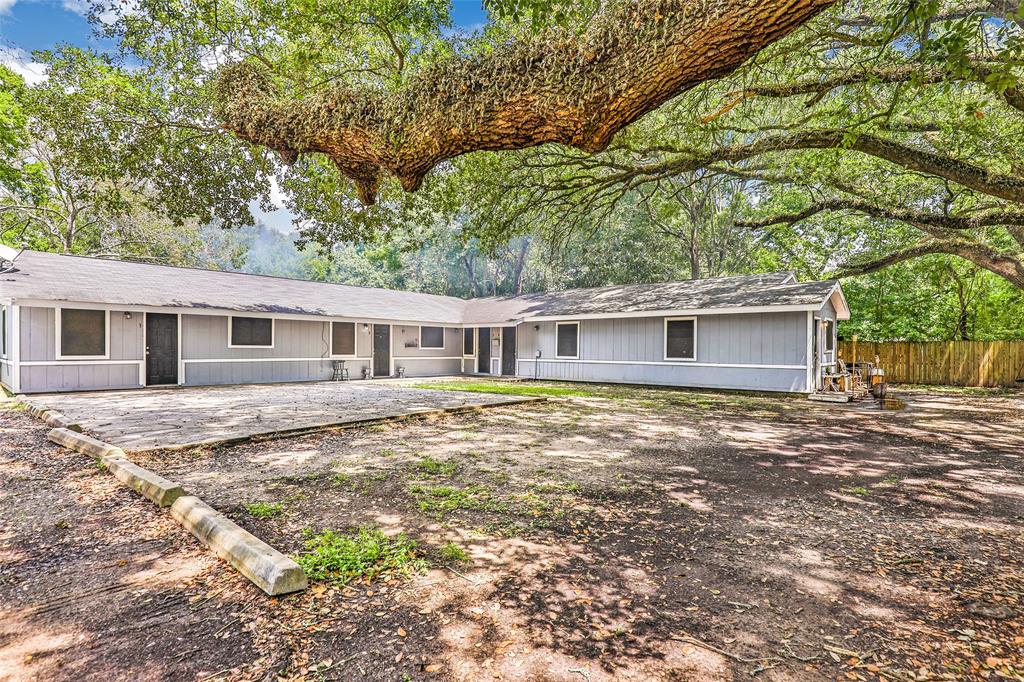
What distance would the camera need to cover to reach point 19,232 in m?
23.2

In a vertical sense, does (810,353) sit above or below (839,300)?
below

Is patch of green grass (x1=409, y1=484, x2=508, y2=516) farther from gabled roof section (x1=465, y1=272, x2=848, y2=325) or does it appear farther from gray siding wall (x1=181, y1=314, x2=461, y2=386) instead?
gray siding wall (x1=181, y1=314, x2=461, y2=386)

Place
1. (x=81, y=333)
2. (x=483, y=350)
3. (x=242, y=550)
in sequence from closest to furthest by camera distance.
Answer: (x=242, y=550)
(x=81, y=333)
(x=483, y=350)

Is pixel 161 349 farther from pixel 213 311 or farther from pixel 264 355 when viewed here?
pixel 264 355

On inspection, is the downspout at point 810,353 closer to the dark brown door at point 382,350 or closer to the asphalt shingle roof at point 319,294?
the asphalt shingle roof at point 319,294

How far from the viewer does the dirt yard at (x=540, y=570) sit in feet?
6.69

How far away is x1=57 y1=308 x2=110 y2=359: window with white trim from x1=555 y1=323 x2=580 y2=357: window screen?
13250 mm

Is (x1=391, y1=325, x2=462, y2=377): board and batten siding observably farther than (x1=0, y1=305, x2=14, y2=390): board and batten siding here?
Yes

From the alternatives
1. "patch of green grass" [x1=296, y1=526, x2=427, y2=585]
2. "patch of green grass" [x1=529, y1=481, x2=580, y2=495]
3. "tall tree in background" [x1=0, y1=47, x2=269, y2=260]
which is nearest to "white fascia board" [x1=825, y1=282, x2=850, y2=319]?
"patch of green grass" [x1=529, y1=481, x2=580, y2=495]

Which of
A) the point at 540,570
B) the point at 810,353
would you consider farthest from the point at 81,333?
the point at 810,353

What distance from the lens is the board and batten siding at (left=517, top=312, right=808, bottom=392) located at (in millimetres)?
12859

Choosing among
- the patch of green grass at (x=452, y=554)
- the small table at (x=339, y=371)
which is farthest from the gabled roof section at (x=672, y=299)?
the patch of green grass at (x=452, y=554)

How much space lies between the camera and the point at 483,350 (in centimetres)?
2102

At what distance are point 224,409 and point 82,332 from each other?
255 inches
